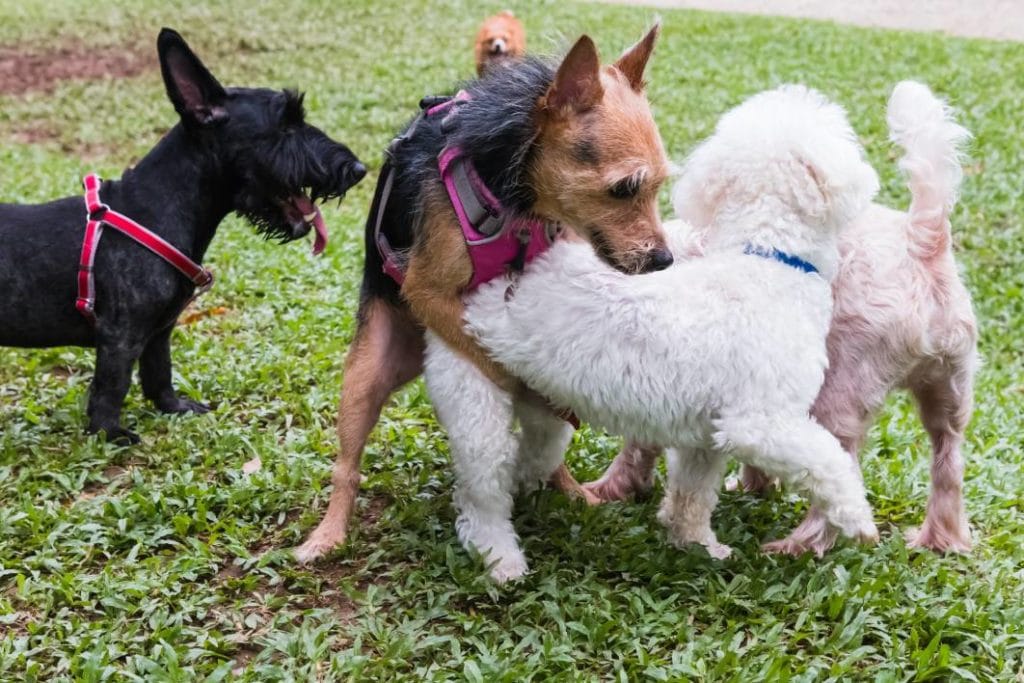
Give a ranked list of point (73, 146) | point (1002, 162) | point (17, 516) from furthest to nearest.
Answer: point (73, 146)
point (1002, 162)
point (17, 516)

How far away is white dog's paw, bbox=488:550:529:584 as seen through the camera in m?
3.79

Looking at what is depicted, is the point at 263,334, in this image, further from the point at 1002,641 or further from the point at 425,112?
the point at 1002,641

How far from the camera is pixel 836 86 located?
11.9m

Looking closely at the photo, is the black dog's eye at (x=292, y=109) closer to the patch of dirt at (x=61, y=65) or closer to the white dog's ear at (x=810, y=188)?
the white dog's ear at (x=810, y=188)

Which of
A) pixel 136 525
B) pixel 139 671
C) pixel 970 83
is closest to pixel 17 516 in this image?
pixel 136 525

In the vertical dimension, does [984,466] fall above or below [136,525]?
below

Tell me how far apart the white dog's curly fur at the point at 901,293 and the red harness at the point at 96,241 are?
2.27 meters

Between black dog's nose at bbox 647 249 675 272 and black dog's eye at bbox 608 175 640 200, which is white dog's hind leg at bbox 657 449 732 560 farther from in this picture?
black dog's eye at bbox 608 175 640 200

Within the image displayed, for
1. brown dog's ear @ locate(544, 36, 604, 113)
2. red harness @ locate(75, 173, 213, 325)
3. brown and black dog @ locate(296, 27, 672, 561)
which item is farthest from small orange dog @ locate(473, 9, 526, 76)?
brown dog's ear @ locate(544, 36, 604, 113)

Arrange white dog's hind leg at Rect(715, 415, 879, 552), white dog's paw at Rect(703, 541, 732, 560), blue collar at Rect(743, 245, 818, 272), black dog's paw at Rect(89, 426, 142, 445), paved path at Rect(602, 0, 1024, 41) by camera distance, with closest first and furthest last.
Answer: white dog's hind leg at Rect(715, 415, 879, 552) → blue collar at Rect(743, 245, 818, 272) → white dog's paw at Rect(703, 541, 732, 560) → black dog's paw at Rect(89, 426, 142, 445) → paved path at Rect(602, 0, 1024, 41)

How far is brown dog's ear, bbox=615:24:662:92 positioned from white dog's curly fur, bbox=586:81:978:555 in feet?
1.38

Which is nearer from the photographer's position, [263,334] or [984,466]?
[984,466]

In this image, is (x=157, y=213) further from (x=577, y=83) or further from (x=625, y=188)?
(x=625, y=188)

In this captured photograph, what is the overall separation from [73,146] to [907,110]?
8973mm
